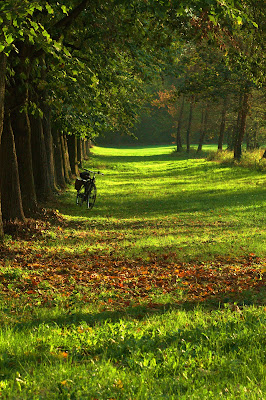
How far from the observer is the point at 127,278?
10.3 m

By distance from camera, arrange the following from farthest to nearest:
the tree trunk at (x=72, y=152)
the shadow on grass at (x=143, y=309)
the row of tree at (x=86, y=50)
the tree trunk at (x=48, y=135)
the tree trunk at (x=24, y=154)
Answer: the tree trunk at (x=72, y=152) < the tree trunk at (x=48, y=135) < the tree trunk at (x=24, y=154) < the row of tree at (x=86, y=50) < the shadow on grass at (x=143, y=309)

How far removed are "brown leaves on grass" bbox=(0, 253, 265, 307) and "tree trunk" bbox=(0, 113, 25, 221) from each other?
10.8 ft

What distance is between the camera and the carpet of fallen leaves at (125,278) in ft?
29.0

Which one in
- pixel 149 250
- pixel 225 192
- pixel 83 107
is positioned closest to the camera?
pixel 83 107

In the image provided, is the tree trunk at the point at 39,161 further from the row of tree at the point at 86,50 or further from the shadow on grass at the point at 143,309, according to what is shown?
the shadow on grass at the point at 143,309

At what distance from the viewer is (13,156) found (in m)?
14.4

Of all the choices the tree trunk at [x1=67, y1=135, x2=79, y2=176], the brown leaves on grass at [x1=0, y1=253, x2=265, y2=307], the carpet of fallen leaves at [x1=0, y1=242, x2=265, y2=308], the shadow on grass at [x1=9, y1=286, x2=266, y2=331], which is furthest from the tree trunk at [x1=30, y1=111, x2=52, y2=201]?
the shadow on grass at [x1=9, y1=286, x2=266, y2=331]

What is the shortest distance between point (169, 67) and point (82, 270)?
29.4ft

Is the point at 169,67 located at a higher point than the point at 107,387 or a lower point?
higher

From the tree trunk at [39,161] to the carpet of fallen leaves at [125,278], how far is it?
876cm

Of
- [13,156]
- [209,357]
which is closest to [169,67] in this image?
[13,156]

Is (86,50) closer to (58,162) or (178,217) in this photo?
(178,217)

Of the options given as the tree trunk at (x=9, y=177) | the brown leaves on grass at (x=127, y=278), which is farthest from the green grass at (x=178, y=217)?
the tree trunk at (x=9, y=177)

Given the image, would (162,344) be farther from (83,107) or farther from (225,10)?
(83,107)
